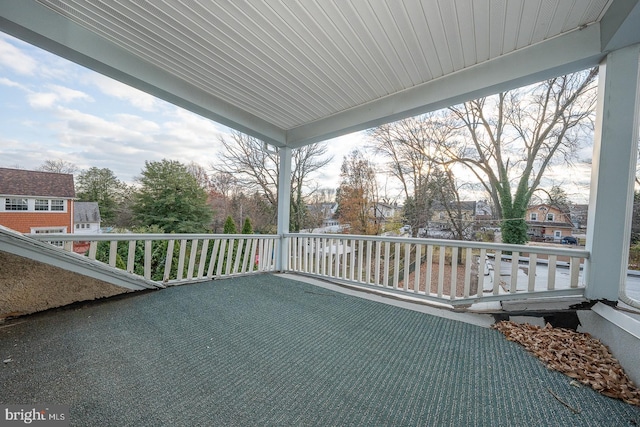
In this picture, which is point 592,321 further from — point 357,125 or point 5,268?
point 5,268

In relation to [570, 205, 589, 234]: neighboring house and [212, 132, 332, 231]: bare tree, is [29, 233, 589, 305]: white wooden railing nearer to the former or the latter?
[570, 205, 589, 234]: neighboring house

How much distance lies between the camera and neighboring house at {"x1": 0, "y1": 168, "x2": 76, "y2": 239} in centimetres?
242

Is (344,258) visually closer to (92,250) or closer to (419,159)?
(92,250)

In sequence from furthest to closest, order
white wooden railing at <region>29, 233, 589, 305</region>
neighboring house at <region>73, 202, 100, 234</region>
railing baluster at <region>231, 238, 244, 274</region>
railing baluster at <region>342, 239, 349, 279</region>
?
railing baluster at <region>231, 238, 244, 274</region>, railing baluster at <region>342, 239, 349, 279</region>, neighboring house at <region>73, 202, 100, 234</region>, white wooden railing at <region>29, 233, 589, 305</region>

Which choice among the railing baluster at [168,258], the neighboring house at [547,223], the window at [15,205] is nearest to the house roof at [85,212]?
the window at [15,205]

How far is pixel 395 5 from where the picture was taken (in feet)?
5.64

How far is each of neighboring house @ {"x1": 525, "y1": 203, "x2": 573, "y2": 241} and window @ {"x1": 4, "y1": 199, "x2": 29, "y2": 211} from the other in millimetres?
6009

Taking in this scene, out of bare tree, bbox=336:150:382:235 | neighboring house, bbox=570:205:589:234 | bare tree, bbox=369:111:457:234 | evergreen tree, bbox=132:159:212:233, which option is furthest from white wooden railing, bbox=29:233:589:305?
bare tree, bbox=336:150:382:235

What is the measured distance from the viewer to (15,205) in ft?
8.14

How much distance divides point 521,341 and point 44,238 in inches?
175

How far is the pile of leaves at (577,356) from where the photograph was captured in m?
1.30

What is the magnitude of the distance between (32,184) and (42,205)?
35cm

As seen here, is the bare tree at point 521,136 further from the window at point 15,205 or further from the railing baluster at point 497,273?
the window at point 15,205

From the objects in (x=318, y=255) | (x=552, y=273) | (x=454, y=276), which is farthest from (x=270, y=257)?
(x=552, y=273)
